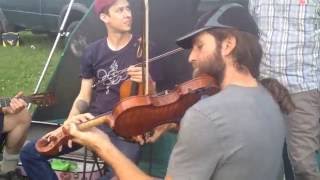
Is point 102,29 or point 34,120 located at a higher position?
point 102,29

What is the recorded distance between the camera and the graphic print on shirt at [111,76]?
3453 mm

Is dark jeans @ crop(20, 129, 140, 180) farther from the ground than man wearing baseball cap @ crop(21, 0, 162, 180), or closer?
closer

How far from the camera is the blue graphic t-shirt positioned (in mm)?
3453

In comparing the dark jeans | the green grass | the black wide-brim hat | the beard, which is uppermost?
the black wide-brim hat

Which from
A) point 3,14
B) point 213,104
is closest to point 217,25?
point 213,104

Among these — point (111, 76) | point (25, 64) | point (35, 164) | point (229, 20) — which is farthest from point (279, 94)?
point (25, 64)

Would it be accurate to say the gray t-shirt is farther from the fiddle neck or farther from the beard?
the fiddle neck

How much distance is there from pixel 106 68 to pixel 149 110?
1023mm

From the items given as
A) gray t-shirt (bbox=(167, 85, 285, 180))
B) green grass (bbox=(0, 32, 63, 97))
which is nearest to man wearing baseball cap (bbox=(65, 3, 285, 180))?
gray t-shirt (bbox=(167, 85, 285, 180))

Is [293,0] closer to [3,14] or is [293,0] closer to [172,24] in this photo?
[172,24]

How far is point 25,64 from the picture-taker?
759 cm

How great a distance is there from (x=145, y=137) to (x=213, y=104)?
40.2 inches

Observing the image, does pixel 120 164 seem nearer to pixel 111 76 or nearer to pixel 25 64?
pixel 111 76

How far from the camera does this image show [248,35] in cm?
200
